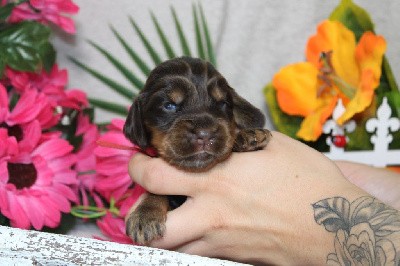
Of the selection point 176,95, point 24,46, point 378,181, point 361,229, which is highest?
point 24,46

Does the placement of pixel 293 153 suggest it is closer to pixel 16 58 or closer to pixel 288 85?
pixel 288 85

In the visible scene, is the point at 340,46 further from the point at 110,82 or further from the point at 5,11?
the point at 5,11

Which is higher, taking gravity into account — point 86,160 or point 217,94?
point 217,94

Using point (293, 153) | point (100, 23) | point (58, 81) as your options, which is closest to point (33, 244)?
point (293, 153)

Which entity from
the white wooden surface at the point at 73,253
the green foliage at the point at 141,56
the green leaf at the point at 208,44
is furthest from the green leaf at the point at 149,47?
the white wooden surface at the point at 73,253

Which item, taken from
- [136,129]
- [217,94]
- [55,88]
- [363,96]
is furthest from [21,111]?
[363,96]

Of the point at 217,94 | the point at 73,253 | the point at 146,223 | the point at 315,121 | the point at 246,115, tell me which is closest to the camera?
the point at 73,253
